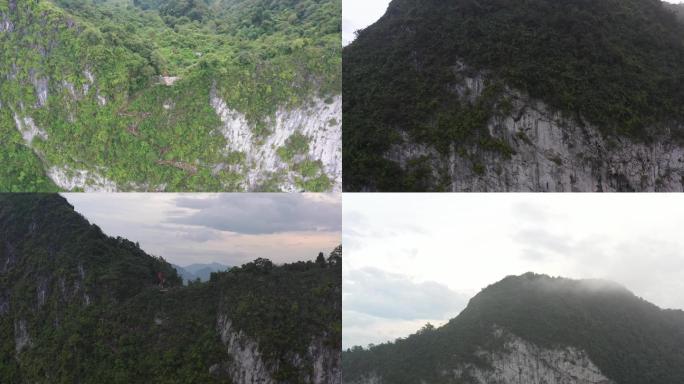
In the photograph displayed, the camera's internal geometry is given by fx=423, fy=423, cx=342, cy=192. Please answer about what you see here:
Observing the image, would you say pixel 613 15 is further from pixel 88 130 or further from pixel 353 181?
pixel 88 130

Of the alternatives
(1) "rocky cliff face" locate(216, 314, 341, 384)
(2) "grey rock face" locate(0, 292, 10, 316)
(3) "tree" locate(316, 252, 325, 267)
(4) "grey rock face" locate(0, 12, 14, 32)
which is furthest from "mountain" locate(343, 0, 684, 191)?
(2) "grey rock face" locate(0, 292, 10, 316)

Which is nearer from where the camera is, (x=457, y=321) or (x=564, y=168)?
(x=564, y=168)

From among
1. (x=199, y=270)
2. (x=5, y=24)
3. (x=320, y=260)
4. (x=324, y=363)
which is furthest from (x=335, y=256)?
(x=5, y=24)

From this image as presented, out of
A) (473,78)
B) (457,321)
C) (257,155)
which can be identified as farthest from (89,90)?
(457,321)

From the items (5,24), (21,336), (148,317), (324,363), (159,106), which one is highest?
(5,24)

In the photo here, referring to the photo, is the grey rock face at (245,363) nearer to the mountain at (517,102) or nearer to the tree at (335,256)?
the tree at (335,256)

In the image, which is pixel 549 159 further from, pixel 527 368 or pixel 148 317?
pixel 148 317

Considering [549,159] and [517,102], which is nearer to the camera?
[549,159]
